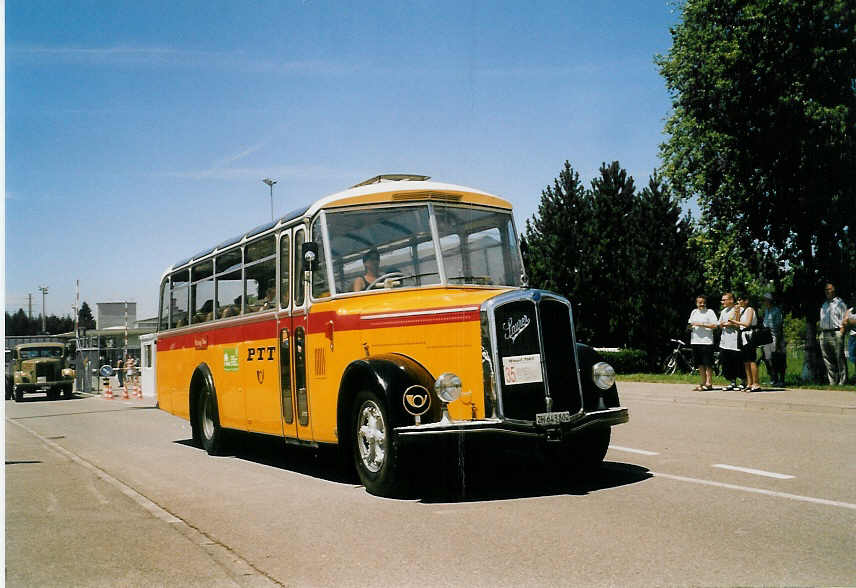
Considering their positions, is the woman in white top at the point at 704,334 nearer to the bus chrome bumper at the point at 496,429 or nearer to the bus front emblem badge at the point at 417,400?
the bus chrome bumper at the point at 496,429

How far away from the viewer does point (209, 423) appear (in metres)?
13.1

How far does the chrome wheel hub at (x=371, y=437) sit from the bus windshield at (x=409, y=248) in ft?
4.72

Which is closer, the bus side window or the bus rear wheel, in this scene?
the bus side window

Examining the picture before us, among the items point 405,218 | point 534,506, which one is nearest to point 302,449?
point 405,218

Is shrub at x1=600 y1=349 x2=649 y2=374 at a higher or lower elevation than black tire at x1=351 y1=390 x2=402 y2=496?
higher

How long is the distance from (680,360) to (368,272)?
24144 millimetres

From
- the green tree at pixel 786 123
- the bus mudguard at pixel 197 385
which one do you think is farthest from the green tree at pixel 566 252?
the bus mudguard at pixel 197 385

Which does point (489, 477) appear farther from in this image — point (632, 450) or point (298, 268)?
point (298, 268)

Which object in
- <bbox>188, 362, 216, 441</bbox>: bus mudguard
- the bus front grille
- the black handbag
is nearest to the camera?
the bus front grille

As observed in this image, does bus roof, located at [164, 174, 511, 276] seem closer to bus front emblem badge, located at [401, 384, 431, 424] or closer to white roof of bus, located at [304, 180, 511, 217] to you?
white roof of bus, located at [304, 180, 511, 217]

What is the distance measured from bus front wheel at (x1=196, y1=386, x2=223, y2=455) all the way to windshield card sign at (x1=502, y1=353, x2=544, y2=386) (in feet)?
19.8

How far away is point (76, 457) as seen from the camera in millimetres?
12820

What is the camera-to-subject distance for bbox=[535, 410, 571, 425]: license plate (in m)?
7.75

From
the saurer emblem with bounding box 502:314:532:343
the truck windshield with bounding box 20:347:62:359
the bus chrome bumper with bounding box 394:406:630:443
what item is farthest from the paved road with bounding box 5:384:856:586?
the truck windshield with bounding box 20:347:62:359
